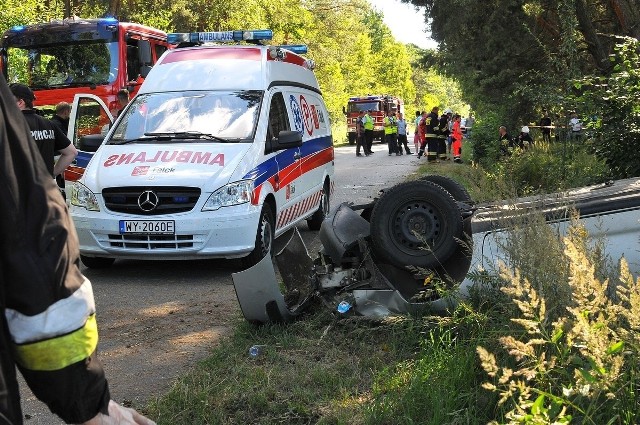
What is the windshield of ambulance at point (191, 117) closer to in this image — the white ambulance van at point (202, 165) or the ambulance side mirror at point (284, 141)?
the white ambulance van at point (202, 165)

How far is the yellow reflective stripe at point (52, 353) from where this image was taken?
5.12 ft

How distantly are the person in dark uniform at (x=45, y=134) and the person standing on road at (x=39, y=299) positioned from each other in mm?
5872

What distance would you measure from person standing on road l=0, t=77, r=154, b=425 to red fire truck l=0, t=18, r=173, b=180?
12.1 meters

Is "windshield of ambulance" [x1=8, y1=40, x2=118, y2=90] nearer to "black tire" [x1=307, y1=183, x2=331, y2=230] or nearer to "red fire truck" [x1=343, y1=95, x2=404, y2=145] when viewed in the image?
"black tire" [x1=307, y1=183, x2=331, y2=230]

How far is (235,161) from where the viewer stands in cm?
765

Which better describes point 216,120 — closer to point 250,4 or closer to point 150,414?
point 150,414

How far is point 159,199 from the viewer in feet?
24.3

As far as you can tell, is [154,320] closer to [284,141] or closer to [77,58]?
[284,141]

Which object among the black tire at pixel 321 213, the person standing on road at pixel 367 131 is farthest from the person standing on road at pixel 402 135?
the black tire at pixel 321 213

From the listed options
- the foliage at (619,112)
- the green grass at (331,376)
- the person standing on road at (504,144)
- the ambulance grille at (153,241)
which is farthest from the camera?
the person standing on road at (504,144)

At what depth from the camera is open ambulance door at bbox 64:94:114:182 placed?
9.90 meters

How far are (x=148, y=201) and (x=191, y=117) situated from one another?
1432mm

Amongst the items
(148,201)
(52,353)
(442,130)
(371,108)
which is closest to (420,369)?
(52,353)

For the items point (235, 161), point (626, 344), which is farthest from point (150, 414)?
point (235, 161)
